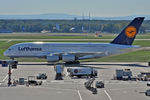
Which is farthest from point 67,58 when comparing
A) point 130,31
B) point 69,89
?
point 69,89

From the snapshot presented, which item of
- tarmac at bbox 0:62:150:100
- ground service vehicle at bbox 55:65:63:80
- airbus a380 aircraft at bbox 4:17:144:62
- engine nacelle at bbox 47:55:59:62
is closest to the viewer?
tarmac at bbox 0:62:150:100

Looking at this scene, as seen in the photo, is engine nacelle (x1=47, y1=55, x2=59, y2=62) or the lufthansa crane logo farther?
the lufthansa crane logo

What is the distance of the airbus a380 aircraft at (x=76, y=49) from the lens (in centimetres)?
9681

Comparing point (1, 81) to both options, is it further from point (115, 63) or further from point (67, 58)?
point (115, 63)

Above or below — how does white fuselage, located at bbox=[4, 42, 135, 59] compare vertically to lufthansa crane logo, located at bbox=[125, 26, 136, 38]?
below

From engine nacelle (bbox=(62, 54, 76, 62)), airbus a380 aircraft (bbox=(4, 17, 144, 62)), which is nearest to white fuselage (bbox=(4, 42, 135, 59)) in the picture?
airbus a380 aircraft (bbox=(4, 17, 144, 62))

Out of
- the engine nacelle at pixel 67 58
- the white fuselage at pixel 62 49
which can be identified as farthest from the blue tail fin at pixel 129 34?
the engine nacelle at pixel 67 58

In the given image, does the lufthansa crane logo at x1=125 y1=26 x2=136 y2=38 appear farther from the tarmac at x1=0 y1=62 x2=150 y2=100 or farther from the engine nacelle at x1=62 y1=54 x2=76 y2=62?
the tarmac at x1=0 y1=62 x2=150 y2=100

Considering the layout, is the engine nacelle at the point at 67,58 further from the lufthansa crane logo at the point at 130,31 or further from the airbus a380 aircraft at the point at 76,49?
the lufthansa crane logo at the point at 130,31

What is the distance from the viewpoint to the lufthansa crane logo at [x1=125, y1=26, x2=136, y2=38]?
9850cm

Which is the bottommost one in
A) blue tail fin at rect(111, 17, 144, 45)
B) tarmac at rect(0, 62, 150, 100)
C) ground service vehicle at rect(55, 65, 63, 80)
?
tarmac at rect(0, 62, 150, 100)

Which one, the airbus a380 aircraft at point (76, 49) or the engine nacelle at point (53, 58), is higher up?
the airbus a380 aircraft at point (76, 49)

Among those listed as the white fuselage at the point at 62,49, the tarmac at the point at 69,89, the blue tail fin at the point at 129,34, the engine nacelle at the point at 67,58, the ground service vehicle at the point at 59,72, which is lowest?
the tarmac at the point at 69,89

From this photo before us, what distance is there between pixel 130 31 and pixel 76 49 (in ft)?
39.7
